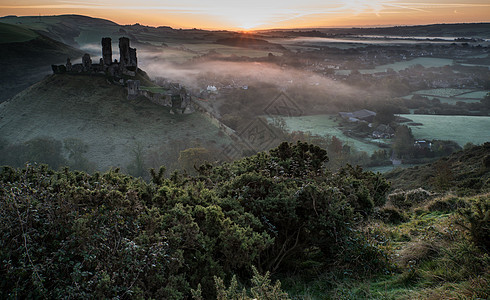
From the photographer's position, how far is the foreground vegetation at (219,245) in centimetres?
369

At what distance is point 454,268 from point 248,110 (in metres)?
87.9

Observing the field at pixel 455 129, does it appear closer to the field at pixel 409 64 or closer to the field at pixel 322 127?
the field at pixel 322 127

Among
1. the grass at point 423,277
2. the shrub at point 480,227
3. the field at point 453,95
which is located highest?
the field at point 453,95

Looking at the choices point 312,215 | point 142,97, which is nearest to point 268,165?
point 312,215

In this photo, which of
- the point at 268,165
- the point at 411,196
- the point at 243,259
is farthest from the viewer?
the point at 411,196

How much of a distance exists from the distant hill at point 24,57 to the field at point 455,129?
98.0 metres

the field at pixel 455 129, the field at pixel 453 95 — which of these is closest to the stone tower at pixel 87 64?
the field at pixel 455 129

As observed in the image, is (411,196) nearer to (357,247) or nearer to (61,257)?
(357,247)

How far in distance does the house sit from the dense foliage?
81.8 m

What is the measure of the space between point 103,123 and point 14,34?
65523 millimetres

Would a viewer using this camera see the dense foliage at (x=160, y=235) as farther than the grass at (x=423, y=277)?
No

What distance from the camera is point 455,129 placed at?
69.2m

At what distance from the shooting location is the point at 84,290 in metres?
3.58

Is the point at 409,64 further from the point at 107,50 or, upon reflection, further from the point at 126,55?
the point at 107,50
